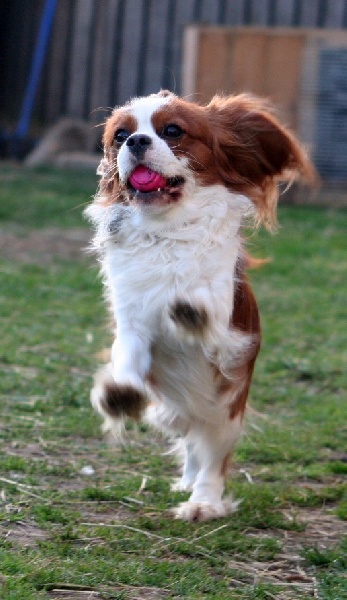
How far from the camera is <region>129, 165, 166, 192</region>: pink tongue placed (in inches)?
154

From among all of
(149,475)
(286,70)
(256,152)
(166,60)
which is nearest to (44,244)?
(286,70)

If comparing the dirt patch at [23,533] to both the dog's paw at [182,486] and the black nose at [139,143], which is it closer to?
the dog's paw at [182,486]

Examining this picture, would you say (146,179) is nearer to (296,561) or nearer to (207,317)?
(207,317)

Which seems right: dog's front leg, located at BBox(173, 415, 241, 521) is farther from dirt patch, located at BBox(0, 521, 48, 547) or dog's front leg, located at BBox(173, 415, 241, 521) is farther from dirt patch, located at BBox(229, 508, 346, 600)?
dirt patch, located at BBox(0, 521, 48, 547)

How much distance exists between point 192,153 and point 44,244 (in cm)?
625

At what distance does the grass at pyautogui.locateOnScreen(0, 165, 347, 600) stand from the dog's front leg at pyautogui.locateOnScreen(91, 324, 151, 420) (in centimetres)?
45

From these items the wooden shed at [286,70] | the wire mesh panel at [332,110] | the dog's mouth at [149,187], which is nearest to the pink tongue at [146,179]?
the dog's mouth at [149,187]

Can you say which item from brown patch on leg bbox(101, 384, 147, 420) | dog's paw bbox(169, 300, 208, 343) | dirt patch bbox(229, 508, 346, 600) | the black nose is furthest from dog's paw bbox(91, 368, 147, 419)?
the black nose

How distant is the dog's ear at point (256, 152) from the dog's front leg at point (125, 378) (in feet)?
2.25

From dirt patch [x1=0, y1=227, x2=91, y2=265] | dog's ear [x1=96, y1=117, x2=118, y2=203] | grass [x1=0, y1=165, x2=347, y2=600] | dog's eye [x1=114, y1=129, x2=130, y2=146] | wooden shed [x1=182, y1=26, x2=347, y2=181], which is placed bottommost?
dirt patch [x1=0, y1=227, x2=91, y2=265]

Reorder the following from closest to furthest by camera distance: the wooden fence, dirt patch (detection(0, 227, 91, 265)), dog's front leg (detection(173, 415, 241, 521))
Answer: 1. dog's front leg (detection(173, 415, 241, 521))
2. dirt patch (detection(0, 227, 91, 265))
3. the wooden fence

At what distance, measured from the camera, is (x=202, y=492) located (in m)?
4.34

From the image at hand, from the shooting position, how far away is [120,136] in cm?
407

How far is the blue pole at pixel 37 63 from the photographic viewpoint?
52.1ft
